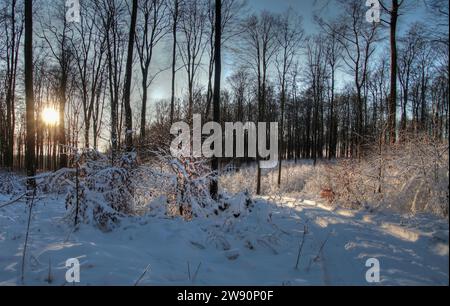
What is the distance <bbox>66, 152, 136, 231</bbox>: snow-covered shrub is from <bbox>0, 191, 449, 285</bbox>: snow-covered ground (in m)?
0.28

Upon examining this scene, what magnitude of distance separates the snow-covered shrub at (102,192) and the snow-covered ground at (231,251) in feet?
0.93

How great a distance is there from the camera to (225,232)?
552 centimetres

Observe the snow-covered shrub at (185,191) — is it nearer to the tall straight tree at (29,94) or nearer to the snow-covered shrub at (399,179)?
the snow-covered shrub at (399,179)

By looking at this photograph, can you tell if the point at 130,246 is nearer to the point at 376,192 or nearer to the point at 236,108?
the point at 376,192

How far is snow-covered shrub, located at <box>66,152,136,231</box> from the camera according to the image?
5766 mm

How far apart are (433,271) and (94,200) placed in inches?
213

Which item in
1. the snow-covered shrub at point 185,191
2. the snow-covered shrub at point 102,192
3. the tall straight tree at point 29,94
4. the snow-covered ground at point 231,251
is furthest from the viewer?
the tall straight tree at point 29,94

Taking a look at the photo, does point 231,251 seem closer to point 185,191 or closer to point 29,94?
point 185,191

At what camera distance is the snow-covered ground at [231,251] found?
2.88 metres

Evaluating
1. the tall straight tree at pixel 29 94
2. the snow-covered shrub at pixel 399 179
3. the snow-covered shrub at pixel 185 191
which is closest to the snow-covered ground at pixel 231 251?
the snow-covered shrub at pixel 399 179

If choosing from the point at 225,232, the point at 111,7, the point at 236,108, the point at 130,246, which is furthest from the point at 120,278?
the point at 236,108

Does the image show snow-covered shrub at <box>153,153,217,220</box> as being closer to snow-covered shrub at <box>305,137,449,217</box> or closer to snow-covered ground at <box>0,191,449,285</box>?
snow-covered ground at <box>0,191,449,285</box>

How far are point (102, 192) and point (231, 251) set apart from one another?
3.10 m
